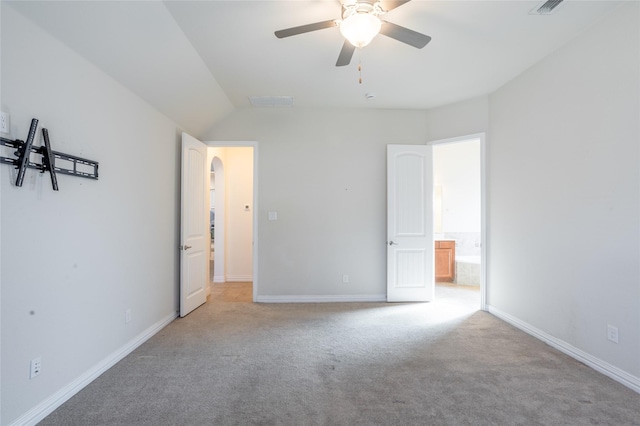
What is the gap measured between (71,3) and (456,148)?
621 cm

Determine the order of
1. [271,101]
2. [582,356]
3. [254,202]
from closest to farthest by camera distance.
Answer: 1. [582,356]
2. [271,101]
3. [254,202]

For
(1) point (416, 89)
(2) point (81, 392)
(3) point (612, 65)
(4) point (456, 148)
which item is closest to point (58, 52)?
(2) point (81, 392)

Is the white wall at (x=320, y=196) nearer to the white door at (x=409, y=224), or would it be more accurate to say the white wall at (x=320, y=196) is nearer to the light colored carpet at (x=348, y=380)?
the white door at (x=409, y=224)

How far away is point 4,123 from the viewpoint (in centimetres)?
162

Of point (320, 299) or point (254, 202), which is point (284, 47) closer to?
point (254, 202)

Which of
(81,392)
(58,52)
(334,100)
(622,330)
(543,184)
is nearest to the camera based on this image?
(58,52)

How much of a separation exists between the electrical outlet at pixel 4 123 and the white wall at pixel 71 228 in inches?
1.2

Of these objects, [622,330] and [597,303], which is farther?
[597,303]

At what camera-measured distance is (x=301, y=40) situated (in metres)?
2.63

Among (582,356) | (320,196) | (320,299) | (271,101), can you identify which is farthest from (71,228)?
(582,356)

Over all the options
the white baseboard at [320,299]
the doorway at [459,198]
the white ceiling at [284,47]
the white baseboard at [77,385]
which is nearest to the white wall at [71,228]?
the white baseboard at [77,385]

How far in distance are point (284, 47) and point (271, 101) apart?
4.27 ft

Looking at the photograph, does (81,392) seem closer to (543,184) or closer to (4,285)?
(4,285)

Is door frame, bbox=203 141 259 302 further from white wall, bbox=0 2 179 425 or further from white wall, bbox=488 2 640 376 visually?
white wall, bbox=488 2 640 376
